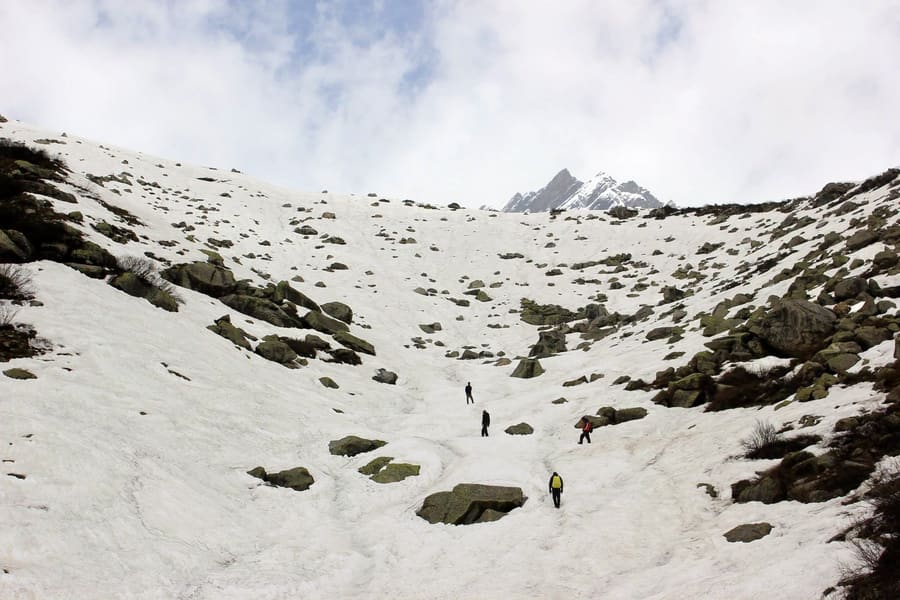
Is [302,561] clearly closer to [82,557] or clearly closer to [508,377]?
[82,557]

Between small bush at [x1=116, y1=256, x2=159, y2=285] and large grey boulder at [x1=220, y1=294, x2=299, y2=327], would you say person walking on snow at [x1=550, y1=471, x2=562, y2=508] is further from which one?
large grey boulder at [x1=220, y1=294, x2=299, y2=327]

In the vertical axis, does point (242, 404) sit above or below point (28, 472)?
above

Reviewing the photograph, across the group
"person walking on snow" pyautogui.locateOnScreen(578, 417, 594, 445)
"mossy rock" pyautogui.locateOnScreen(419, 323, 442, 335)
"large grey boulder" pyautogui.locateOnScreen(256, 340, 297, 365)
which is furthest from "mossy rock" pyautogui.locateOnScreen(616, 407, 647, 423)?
"mossy rock" pyautogui.locateOnScreen(419, 323, 442, 335)

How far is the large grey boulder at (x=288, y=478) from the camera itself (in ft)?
54.8

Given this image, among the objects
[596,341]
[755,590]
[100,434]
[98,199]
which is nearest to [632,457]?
[755,590]

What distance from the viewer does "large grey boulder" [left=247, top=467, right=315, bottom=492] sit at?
658 inches

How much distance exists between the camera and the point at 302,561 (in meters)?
12.8

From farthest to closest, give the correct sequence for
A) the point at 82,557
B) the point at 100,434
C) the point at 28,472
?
1. the point at 100,434
2. the point at 28,472
3. the point at 82,557

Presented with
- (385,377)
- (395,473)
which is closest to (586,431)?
(395,473)

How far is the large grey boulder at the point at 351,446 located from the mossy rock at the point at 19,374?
10069 mm

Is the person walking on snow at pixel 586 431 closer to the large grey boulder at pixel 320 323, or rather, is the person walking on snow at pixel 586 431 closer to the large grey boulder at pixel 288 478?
the large grey boulder at pixel 288 478

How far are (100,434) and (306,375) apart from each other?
47.1ft

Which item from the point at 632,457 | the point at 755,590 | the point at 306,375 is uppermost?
the point at 306,375

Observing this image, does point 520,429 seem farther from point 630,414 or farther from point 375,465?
point 375,465
